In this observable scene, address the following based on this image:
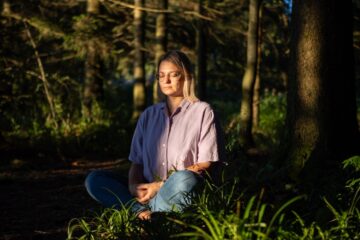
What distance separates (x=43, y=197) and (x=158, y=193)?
3225mm

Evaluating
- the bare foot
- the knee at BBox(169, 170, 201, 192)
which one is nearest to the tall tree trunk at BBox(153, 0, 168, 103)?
the bare foot

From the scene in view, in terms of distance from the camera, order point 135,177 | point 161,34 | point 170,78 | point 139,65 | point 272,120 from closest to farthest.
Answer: point 170,78
point 135,177
point 139,65
point 272,120
point 161,34

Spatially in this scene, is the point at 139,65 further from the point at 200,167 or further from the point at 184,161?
the point at 200,167

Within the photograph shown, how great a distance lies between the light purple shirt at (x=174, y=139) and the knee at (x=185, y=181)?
35cm

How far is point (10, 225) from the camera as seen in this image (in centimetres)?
573

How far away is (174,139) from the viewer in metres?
4.85

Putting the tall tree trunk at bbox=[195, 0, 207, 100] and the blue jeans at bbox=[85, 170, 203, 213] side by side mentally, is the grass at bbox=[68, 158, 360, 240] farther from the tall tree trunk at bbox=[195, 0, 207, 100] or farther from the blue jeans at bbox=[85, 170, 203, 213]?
the tall tree trunk at bbox=[195, 0, 207, 100]

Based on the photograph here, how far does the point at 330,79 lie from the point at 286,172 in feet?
3.49

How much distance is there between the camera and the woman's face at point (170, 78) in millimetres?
4828

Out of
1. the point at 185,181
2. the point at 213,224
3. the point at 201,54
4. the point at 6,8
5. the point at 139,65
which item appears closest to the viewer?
the point at 213,224

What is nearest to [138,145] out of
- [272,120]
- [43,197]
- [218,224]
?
[218,224]

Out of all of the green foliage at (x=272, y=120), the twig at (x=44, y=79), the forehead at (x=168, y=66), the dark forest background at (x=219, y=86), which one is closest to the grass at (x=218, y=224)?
the dark forest background at (x=219, y=86)

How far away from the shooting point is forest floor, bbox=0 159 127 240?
219 inches

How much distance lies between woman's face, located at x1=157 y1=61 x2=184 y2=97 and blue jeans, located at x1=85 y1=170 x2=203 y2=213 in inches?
32.0
